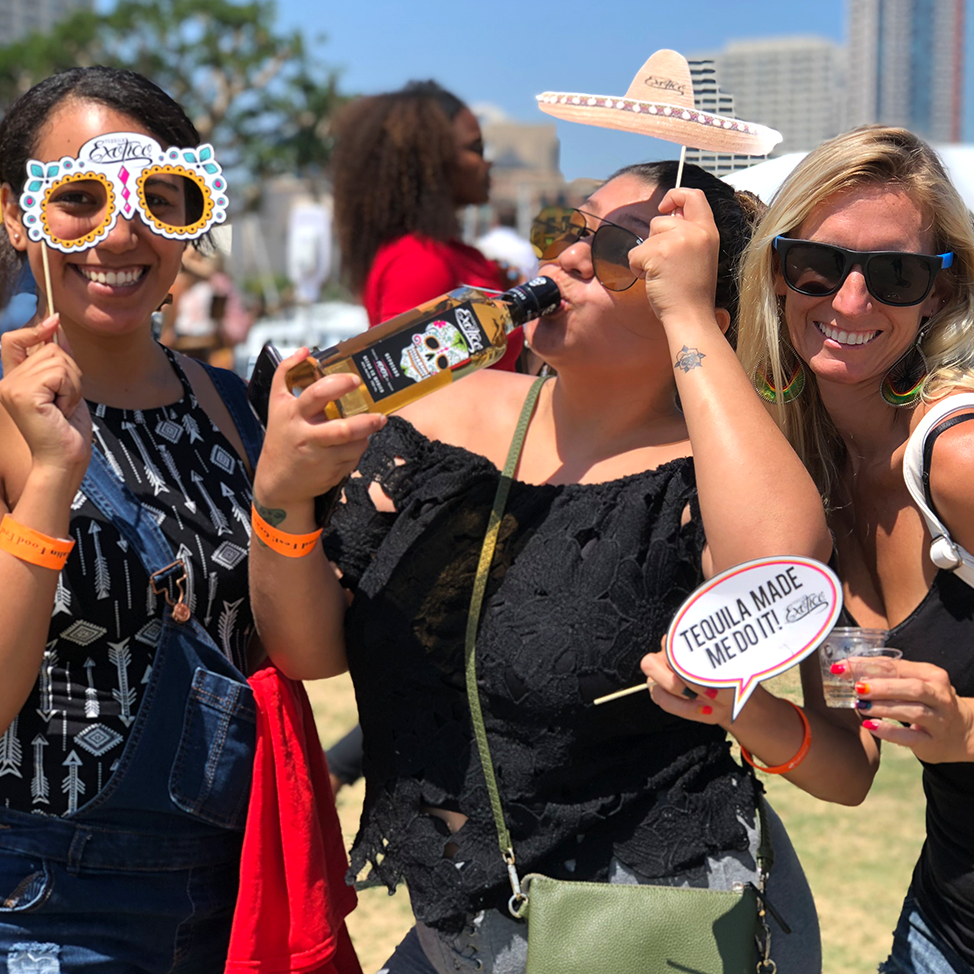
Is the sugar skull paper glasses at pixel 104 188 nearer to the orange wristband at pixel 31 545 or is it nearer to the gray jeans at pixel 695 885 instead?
the orange wristband at pixel 31 545

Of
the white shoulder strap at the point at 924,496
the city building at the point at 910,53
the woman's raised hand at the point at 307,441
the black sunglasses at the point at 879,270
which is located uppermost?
the black sunglasses at the point at 879,270

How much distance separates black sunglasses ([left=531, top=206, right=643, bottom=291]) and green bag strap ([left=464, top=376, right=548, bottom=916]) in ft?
1.17

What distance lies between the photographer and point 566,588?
1793 mm

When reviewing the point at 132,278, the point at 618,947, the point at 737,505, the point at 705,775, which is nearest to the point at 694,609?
the point at 737,505

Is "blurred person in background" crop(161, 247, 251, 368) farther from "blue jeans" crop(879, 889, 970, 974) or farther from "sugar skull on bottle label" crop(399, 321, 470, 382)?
"blue jeans" crop(879, 889, 970, 974)

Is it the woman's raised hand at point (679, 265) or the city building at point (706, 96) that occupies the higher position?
the city building at point (706, 96)

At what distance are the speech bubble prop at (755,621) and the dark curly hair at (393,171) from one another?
3102 millimetres

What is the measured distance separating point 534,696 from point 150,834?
681mm

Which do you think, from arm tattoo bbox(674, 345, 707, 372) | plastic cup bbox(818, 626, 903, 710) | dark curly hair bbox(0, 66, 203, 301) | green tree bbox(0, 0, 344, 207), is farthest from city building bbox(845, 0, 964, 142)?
plastic cup bbox(818, 626, 903, 710)

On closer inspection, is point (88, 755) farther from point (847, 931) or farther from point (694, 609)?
point (847, 931)

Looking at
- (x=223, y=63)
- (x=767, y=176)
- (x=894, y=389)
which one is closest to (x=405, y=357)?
(x=894, y=389)

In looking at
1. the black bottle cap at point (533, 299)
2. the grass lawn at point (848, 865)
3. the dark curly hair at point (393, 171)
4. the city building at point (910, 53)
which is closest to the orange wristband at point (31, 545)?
the black bottle cap at point (533, 299)

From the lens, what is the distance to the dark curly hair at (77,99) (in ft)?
6.36

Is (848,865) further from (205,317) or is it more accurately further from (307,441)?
(205,317)
